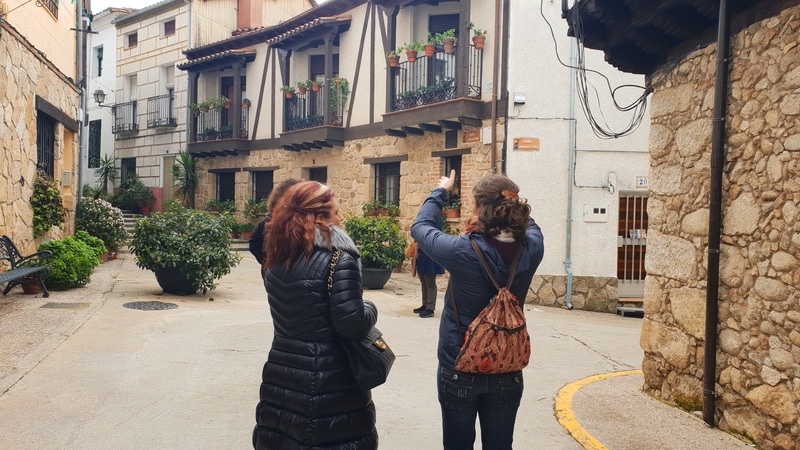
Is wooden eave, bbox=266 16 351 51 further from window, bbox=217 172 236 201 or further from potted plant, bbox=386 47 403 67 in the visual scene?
window, bbox=217 172 236 201

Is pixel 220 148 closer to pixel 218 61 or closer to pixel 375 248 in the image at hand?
pixel 218 61

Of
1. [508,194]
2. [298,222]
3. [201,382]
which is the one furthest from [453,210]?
[298,222]

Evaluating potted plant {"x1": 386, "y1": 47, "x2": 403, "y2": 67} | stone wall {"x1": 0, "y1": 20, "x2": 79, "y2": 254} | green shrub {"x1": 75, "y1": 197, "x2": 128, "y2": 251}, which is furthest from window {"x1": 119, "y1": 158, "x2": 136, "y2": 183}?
potted plant {"x1": 386, "y1": 47, "x2": 403, "y2": 67}

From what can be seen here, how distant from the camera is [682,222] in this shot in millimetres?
5246

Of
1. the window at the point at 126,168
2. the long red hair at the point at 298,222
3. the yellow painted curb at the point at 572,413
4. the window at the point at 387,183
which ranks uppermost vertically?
the window at the point at 126,168

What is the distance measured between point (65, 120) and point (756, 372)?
12482 mm

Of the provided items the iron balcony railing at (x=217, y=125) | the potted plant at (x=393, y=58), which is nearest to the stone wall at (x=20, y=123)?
the potted plant at (x=393, y=58)

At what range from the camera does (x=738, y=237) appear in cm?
455

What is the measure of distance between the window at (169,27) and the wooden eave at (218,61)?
6.92 feet

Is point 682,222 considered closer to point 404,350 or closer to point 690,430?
point 690,430

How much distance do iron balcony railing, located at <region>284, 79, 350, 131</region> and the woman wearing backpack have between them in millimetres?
14424

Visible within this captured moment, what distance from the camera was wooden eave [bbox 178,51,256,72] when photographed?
20922mm

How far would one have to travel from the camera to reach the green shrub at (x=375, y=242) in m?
12.1

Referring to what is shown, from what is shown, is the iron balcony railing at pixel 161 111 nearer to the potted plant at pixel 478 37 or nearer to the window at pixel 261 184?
the window at pixel 261 184
